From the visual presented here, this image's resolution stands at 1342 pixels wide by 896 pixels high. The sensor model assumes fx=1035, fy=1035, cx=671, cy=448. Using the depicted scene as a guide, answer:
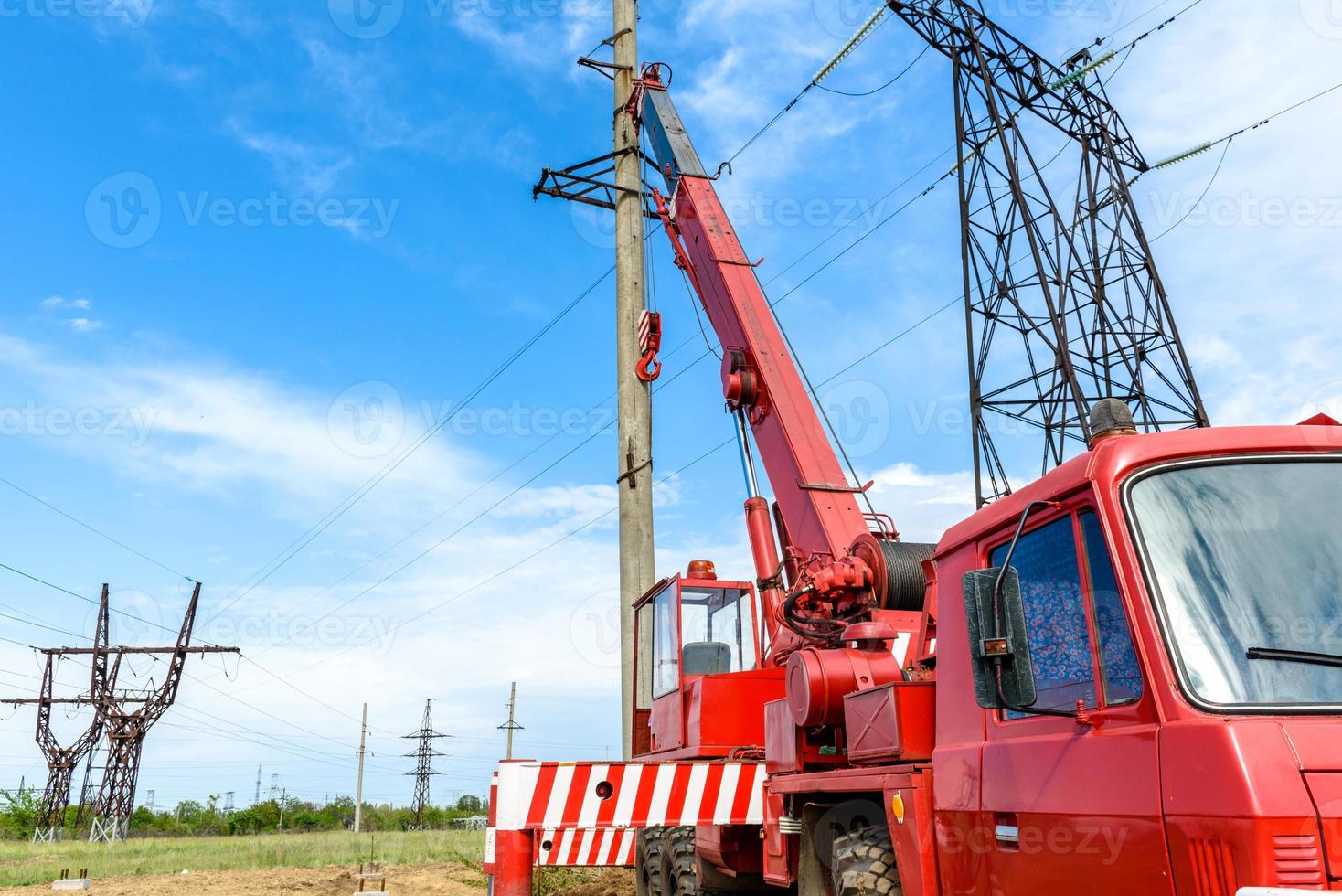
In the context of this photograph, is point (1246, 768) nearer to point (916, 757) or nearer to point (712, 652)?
point (916, 757)

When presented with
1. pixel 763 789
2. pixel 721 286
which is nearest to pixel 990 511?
pixel 763 789

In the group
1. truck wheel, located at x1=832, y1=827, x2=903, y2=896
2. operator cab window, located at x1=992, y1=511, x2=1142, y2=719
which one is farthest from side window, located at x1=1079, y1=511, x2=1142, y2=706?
truck wheel, located at x1=832, y1=827, x2=903, y2=896

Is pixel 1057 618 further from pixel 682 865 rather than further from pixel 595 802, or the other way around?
pixel 682 865

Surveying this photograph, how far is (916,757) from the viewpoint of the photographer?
4309mm

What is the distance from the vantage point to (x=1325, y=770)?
266cm

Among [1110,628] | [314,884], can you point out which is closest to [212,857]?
[314,884]

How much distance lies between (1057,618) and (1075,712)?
333 mm

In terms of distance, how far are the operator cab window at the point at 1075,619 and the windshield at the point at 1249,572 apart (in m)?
0.17

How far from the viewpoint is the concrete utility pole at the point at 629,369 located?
11.1 m

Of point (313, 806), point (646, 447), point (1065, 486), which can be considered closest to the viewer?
point (1065, 486)

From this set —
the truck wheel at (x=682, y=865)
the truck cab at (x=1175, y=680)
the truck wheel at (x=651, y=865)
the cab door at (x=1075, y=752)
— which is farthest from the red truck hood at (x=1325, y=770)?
the truck wheel at (x=651, y=865)

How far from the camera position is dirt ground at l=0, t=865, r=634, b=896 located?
12.9 m

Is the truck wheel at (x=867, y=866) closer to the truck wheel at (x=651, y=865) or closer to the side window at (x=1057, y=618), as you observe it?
the side window at (x=1057, y=618)

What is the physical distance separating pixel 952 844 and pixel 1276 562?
Result: 1.60 metres
